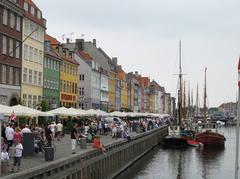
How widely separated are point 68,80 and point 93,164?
6346 cm

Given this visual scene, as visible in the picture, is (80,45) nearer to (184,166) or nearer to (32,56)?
(32,56)

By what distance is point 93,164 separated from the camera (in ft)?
100

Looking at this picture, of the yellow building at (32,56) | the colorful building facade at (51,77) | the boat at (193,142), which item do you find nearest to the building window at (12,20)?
the yellow building at (32,56)

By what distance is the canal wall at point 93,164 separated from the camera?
21144mm

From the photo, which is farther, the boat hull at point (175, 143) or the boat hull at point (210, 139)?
the boat hull at point (210, 139)

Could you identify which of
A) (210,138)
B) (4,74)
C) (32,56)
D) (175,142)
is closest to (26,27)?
(32,56)

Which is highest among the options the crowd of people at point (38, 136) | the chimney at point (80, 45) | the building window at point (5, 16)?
the chimney at point (80, 45)

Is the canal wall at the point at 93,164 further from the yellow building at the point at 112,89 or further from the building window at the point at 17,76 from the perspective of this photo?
the yellow building at the point at 112,89

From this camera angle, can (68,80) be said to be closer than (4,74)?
No

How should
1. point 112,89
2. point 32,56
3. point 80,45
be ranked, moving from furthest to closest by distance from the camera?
point 112,89 < point 80,45 < point 32,56

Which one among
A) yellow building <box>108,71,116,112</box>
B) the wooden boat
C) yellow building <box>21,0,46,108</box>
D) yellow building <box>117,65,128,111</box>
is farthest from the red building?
yellow building <box>117,65,128,111</box>

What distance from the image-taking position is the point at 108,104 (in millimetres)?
128625

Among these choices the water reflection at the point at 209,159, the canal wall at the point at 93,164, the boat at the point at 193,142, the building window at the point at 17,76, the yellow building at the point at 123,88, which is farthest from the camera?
the yellow building at the point at 123,88

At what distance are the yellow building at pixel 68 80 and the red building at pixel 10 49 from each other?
24548 millimetres
